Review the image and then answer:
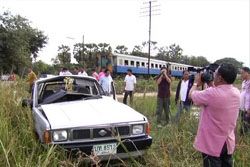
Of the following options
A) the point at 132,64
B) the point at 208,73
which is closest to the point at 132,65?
the point at 132,64

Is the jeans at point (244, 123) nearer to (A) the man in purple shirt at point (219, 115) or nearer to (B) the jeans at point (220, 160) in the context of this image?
(B) the jeans at point (220, 160)

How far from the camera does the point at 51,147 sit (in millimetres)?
4859

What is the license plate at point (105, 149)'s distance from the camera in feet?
18.1

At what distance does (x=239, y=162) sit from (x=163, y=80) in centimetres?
594

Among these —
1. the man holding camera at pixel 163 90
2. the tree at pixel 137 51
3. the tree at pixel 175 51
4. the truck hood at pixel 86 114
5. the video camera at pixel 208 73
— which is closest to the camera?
the video camera at pixel 208 73

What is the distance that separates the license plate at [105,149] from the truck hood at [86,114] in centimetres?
31

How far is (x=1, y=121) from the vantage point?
592 cm

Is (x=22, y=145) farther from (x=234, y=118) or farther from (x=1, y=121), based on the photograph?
(x=234, y=118)

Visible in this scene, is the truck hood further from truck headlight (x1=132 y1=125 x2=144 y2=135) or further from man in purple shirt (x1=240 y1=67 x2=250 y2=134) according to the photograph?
man in purple shirt (x1=240 y1=67 x2=250 y2=134)

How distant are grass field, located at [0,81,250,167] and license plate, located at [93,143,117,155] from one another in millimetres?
175

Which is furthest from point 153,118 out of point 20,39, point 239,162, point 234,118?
point 20,39

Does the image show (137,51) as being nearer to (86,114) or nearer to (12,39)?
(12,39)

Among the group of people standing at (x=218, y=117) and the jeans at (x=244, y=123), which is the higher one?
the group of people standing at (x=218, y=117)

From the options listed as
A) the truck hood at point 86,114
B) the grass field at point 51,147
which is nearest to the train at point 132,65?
the grass field at point 51,147
